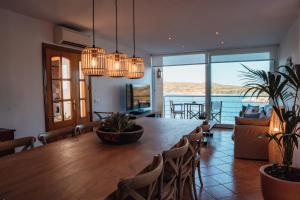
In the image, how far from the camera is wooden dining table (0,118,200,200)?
1162 mm

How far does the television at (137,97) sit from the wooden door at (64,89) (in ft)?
4.94

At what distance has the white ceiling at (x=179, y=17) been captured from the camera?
3.35 metres

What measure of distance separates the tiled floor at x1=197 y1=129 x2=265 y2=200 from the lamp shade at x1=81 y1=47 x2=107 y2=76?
1886mm

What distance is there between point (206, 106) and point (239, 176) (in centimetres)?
447

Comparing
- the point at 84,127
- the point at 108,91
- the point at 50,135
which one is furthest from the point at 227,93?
the point at 50,135

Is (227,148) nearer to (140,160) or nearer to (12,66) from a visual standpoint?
(140,160)

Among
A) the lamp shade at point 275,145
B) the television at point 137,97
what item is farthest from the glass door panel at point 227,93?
the lamp shade at point 275,145

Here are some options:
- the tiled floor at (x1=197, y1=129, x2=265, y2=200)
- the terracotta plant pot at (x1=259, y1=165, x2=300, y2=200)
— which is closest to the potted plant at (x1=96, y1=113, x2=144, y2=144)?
the tiled floor at (x1=197, y1=129, x2=265, y2=200)

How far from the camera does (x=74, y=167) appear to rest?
1.53 metres

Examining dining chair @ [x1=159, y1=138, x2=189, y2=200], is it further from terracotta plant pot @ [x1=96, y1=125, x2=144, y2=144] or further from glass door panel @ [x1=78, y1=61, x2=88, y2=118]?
glass door panel @ [x1=78, y1=61, x2=88, y2=118]

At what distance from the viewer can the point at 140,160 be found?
5.51 ft

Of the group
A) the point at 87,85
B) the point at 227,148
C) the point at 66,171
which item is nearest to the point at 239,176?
the point at 227,148

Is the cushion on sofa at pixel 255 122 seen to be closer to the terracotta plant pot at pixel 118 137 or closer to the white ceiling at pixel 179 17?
the white ceiling at pixel 179 17

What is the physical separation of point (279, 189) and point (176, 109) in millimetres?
6559
